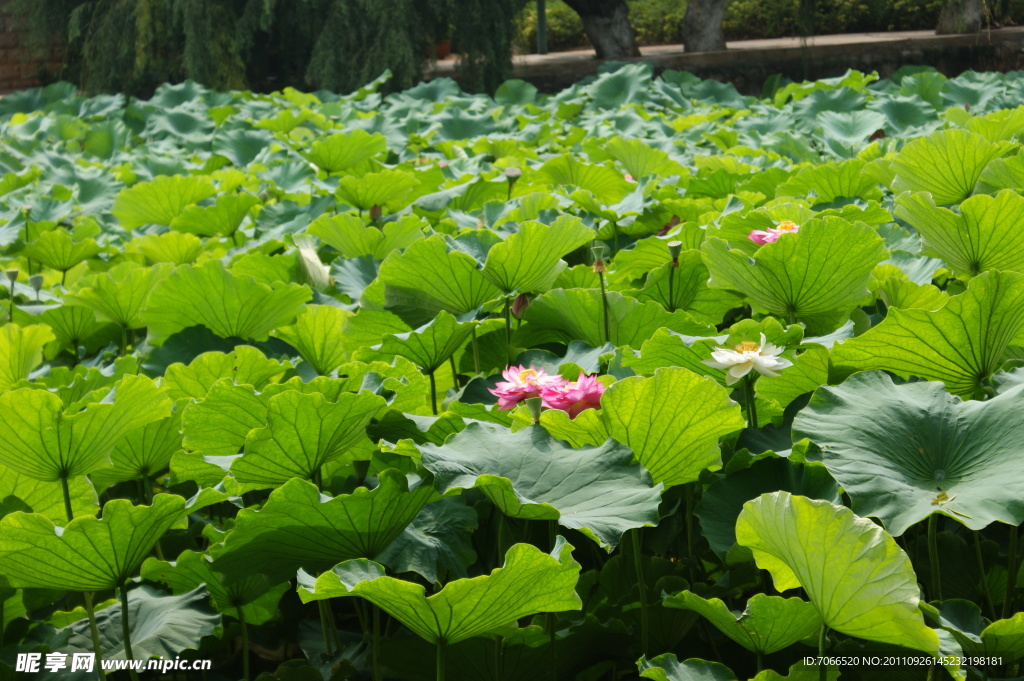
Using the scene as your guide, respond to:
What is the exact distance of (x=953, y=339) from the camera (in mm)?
867

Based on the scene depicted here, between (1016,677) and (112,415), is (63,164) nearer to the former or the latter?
(112,415)

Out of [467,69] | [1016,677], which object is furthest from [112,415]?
[467,69]

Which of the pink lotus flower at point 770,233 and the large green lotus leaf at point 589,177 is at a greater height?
the pink lotus flower at point 770,233

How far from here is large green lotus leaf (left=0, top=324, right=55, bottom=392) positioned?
1253 mm

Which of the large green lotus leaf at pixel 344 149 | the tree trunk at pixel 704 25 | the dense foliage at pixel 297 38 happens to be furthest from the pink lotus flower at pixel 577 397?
the tree trunk at pixel 704 25

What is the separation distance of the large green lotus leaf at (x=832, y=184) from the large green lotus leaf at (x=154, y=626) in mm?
1220

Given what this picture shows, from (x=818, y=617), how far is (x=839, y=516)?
0.13 meters

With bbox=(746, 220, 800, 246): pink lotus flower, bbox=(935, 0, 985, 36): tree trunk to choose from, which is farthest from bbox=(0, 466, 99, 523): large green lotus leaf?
bbox=(935, 0, 985, 36): tree trunk

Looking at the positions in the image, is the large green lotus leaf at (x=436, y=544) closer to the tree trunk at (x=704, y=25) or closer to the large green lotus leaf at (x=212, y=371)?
the large green lotus leaf at (x=212, y=371)

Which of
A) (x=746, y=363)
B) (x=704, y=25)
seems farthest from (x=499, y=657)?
(x=704, y=25)

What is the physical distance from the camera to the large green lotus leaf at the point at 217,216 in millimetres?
2055

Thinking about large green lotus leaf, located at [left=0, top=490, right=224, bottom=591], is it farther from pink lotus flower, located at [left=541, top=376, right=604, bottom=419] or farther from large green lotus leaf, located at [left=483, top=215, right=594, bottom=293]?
large green lotus leaf, located at [left=483, top=215, right=594, bottom=293]

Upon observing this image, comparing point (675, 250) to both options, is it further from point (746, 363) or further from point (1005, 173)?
point (1005, 173)

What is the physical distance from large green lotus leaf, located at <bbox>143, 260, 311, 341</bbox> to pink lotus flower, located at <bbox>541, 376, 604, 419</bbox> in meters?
0.49
